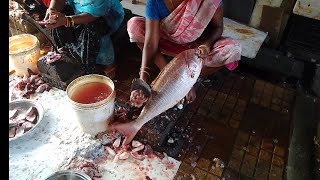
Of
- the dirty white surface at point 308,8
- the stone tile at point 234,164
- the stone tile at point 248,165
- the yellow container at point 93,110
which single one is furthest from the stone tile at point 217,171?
the dirty white surface at point 308,8

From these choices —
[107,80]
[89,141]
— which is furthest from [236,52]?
[89,141]

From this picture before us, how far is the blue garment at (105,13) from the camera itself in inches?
134

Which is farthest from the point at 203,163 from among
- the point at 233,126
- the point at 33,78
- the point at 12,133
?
the point at 33,78

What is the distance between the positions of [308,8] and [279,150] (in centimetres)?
186

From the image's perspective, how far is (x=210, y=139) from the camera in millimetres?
3297

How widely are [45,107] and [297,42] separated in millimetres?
3558

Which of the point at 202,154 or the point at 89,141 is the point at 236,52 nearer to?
the point at 202,154

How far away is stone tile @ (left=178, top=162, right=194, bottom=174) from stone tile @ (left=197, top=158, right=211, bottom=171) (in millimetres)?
97

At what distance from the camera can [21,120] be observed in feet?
10.5

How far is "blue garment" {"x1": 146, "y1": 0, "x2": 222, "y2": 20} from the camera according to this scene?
3.11 meters

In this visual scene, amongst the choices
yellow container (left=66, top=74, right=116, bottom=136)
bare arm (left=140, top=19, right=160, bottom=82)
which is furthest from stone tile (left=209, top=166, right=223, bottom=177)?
bare arm (left=140, top=19, right=160, bottom=82)

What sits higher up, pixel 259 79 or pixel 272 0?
pixel 272 0

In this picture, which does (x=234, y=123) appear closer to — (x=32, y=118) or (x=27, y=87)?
(x=32, y=118)

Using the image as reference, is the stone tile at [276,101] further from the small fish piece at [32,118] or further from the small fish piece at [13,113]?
the small fish piece at [13,113]
